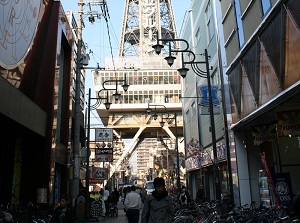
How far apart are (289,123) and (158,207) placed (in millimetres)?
6231

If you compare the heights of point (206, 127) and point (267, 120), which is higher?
point (206, 127)

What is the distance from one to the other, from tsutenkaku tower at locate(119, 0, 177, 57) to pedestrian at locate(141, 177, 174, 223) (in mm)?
93407

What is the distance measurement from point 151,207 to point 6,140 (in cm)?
1133

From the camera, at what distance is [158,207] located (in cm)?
563

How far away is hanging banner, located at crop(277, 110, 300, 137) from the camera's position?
10031mm

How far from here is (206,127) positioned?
23.9 metres

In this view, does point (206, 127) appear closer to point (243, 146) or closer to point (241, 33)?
point (243, 146)

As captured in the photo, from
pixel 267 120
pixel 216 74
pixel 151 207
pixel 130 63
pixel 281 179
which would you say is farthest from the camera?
pixel 130 63

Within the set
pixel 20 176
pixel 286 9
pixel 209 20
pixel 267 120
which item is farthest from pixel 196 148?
pixel 286 9

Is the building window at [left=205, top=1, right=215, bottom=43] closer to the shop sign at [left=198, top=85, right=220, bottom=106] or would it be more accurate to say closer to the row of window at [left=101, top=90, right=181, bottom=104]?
the shop sign at [left=198, top=85, right=220, bottom=106]

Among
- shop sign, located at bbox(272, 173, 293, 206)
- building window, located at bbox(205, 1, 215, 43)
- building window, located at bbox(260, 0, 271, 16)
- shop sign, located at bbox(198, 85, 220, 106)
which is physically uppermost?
building window, located at bbox(205, 1, 215, 43)

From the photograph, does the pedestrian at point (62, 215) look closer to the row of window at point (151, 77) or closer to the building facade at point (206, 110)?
the building facade at point (206, 110)

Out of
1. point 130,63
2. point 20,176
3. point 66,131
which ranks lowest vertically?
point 20,176

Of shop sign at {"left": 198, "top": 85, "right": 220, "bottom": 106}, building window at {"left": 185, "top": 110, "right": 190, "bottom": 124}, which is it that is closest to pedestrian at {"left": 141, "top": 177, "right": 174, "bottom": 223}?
shop sign at {"left": 198, "top": 85, "right": 220, "bottom": 106}
